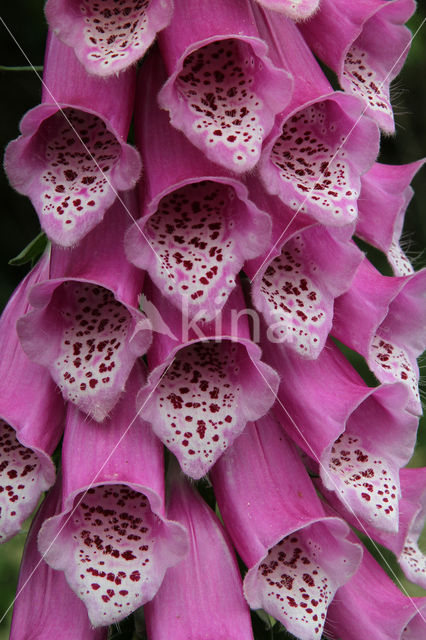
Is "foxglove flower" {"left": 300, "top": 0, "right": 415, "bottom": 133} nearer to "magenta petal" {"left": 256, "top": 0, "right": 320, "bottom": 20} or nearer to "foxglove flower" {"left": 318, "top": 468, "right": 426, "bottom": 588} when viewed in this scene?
"magenta petal" {"left": 256, "top": 0, "right": 320, "bottom": 20}

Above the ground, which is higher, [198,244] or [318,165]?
[318,165]

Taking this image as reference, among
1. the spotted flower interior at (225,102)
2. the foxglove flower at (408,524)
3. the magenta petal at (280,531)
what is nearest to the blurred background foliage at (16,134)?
the foxglove flower at (408,524)

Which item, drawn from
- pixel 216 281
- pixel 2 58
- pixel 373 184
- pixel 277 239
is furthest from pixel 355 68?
pixel 2 58

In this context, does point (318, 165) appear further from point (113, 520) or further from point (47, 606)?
point (47, 606)

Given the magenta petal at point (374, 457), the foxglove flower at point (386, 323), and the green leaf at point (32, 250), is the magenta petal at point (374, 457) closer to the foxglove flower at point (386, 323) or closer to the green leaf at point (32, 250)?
the foxglove flower at point (386, 323)

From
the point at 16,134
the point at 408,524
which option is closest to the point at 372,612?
the point at 408,524
